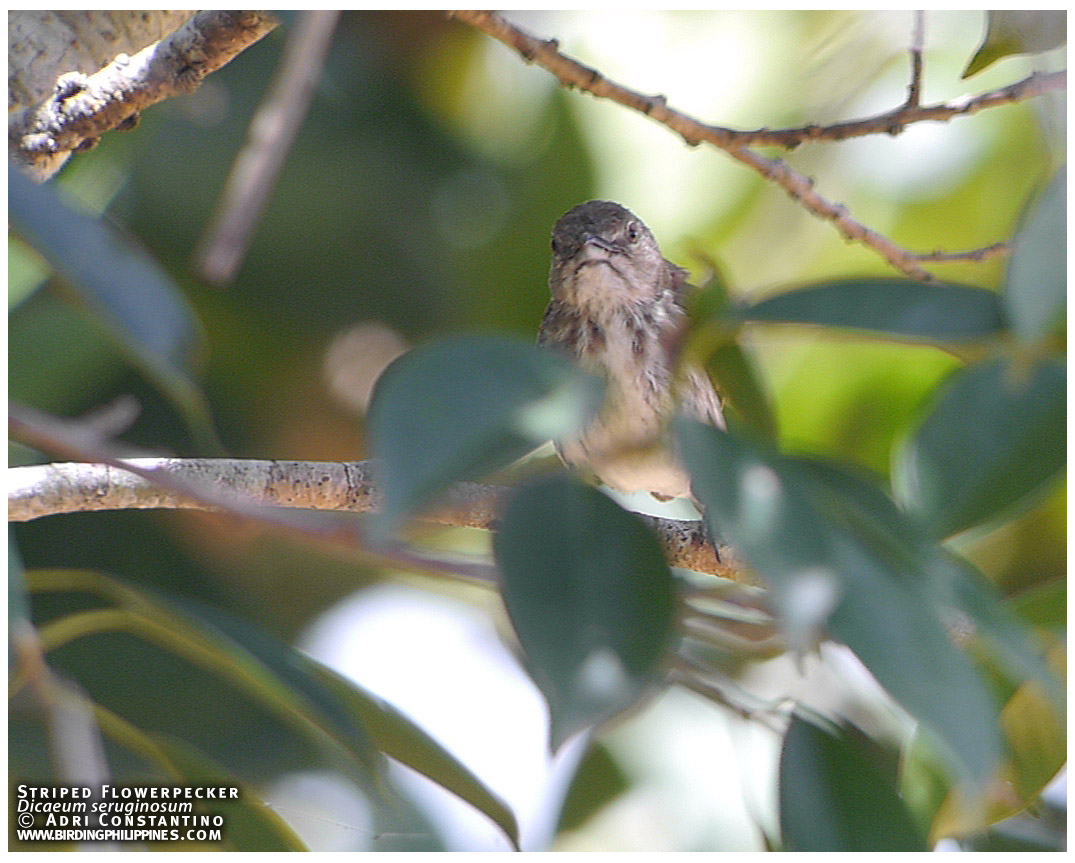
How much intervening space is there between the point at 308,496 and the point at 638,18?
2267 mm

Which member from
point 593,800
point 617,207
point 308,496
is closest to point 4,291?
point 308,496

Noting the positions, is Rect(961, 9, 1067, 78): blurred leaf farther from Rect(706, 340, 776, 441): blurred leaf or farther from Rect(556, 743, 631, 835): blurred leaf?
Rect(556, 743, 631, 835): blurred leaf

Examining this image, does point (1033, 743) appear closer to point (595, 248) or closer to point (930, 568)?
point (930, 568)

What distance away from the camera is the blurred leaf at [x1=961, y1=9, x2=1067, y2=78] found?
1.69 m

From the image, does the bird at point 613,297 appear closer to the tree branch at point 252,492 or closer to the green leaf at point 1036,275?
the tree branch at point 252,492

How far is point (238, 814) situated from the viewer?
4.79 ft

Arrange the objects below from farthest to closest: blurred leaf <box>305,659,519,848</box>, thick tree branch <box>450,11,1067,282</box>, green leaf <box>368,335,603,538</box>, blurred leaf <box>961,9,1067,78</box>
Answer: thick tree branch <box>450,11,1067,282</box> < blurred leaf <box>961,9,1067,78</box> < blurred leaf <box>305,659,519,848</box> < green leaf <box>368,335,603,538</box>

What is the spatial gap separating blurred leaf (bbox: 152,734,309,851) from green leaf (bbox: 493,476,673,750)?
71cm

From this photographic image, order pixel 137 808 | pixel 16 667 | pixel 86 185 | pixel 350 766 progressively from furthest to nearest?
pixel 86 185 → pixel 137 808 → pixel 350 766 → pixel 16 667

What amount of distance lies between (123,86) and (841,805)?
1.59 metres

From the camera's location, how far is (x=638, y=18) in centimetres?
349

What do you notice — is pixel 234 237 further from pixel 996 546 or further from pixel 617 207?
pixel 996 546

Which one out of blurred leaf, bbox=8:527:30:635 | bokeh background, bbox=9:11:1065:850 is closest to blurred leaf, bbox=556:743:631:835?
bokeh background, bbox=9:11:1065:850

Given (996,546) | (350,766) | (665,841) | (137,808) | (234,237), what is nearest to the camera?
(350,766)
